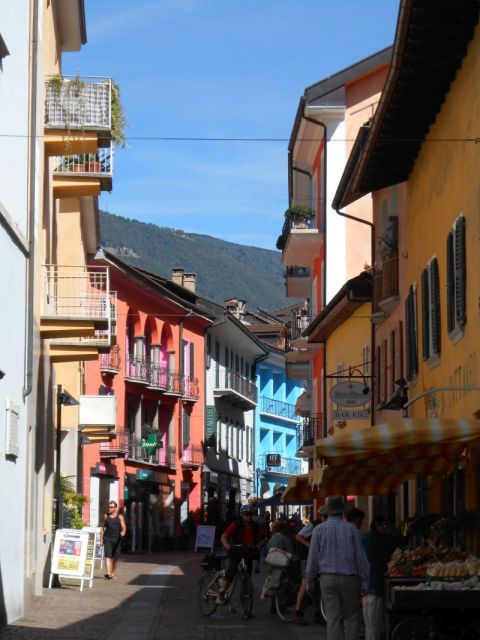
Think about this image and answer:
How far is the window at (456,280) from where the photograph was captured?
1691 cm

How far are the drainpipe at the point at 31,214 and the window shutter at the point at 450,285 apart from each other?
5949 millimetres

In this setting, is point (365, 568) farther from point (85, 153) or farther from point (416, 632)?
point (85, 153)

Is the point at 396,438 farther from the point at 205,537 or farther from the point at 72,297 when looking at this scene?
the point at 205,537

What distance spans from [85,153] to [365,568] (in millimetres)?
12415

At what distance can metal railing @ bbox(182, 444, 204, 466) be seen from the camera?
60656 millimetres

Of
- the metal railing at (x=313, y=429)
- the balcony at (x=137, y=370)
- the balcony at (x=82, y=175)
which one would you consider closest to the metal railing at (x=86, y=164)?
the balcony at (x=82, y=175)

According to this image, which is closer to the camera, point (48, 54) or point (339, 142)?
point (48, 54)

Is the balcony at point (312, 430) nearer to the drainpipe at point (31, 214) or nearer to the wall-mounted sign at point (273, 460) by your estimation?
the drainpipe at point (31, 214)

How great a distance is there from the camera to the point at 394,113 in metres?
19.7

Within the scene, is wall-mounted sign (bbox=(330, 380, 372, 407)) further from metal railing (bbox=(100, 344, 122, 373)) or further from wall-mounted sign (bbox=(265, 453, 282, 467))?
wall-mounted sign (bbox=(265, 453, 282, 467))

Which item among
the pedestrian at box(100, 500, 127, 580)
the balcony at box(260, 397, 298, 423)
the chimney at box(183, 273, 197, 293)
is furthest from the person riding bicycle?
the balcony at box(260, 397, 298, 423)

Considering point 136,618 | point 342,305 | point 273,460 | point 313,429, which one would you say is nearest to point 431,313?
point 136,618

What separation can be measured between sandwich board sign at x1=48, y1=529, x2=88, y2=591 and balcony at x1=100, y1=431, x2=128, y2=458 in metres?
24.5

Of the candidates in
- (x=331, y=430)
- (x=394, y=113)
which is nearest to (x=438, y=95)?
(x=394, y=113)
